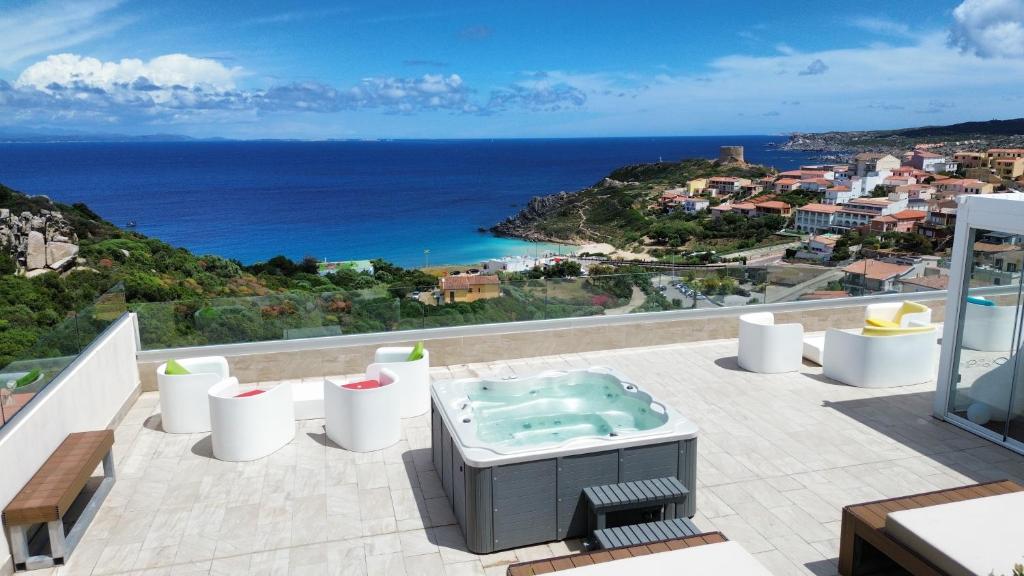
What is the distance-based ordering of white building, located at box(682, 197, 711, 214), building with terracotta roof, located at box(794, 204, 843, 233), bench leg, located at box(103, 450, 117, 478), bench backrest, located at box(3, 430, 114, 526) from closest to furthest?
bench backrest, located at box(3, 430, 114, 526) < bench leg, located at box(103, 450, 117, 478) < building with terracotta roof, located at box(794, 204, 843, 233) < white building, located at box(682, 197, 711, 214)

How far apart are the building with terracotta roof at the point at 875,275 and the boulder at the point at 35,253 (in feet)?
67.1

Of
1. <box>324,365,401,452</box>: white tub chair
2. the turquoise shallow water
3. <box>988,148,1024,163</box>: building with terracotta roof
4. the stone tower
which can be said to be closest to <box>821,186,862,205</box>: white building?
<box>988,148,1024,163</box>: building with terracotta roof

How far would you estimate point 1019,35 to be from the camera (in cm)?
10250

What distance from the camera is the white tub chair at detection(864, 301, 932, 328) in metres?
8.90

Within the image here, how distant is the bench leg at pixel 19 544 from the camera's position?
4.67 meters

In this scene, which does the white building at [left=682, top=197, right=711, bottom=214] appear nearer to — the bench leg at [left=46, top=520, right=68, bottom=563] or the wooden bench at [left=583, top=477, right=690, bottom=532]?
the wooden bench at [left=583, top=477, right=690, bottom=532]

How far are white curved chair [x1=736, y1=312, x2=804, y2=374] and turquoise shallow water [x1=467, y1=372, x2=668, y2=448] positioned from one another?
2.81 meters

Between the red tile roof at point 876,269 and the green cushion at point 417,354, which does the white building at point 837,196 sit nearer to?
the red tile roof at point 876,269

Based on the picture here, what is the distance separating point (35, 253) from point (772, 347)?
2131 cm

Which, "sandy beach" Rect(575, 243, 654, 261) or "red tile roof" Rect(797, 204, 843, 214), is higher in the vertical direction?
"red tile roof" Rect(797, 204, 843, 214)

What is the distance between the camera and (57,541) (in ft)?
15.6

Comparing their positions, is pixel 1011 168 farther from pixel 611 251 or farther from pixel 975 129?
pixel 611 251

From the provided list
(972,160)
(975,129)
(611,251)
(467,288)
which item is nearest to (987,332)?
(467,288)

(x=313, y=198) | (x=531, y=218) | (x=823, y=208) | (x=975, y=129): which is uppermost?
(x=975, y=129)
